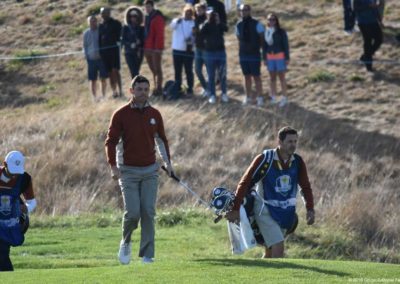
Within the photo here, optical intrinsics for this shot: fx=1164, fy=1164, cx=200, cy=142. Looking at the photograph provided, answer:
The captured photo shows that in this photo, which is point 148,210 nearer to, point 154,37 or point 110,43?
point 154,37

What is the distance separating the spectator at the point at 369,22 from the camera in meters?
26.1

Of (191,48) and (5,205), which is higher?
(5,205)

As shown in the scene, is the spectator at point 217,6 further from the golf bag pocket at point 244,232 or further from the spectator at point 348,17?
the golf bag pocket at point 244,232

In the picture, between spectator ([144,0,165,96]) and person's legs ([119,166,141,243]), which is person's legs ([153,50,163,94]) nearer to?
spectator ([144,0,165,96])

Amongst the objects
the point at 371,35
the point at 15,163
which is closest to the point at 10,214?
the point at 15,163

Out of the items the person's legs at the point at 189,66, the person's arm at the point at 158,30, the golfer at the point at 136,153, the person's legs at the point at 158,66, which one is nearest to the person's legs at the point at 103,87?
the person's legs at the point at 158,66

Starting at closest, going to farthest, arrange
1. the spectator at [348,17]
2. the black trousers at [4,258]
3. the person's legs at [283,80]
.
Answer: the black trousers at [4,258], the person's legs at [283,80], the spectator at [348,17]

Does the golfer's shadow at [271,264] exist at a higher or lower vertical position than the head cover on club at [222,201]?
lower

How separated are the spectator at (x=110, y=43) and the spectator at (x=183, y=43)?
1.32m

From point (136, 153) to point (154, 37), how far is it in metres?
12.2

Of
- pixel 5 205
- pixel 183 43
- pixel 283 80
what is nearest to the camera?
pixel 5 205

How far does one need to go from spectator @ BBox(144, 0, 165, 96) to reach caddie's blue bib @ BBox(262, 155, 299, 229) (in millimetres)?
11902

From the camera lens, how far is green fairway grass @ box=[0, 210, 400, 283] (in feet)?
39.7

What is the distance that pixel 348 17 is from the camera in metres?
A: 29.9
